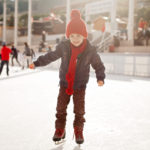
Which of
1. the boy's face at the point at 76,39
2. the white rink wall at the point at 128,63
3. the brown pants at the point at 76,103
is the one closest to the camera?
the boy's face at the point at 76,39

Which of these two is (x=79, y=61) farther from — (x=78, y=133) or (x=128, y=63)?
(x=128, y=63)

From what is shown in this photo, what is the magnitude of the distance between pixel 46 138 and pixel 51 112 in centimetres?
147

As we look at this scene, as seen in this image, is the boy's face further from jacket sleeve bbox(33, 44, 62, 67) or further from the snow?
the snow

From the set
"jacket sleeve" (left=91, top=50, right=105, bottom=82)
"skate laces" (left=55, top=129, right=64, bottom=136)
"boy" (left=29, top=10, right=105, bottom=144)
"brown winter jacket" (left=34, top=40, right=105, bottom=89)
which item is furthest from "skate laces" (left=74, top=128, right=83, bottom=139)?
"jacket sleeve" (left=91, top=50, right=105, bottom=82)

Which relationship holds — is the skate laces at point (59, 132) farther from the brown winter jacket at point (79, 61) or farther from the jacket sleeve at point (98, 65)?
the jacket sleeve at point (98, 65)

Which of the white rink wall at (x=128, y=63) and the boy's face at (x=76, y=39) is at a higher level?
the boy's face at (x=76, y=39)

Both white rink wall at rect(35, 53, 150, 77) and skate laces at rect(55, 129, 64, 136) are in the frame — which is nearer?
skate laces at rect(55, 129, 64, 136)

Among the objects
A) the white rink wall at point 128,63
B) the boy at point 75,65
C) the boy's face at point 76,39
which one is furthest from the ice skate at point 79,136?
the white rink wall at point 128,63

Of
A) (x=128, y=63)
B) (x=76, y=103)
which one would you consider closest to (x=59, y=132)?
(x=76, y=103)

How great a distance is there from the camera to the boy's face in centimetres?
266

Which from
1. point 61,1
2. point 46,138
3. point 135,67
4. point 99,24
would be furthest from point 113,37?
point 61,1

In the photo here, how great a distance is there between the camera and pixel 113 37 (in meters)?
18.5

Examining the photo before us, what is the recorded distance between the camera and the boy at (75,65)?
8.79 feet

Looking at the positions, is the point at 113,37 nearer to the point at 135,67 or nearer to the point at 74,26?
the point at 135,67
